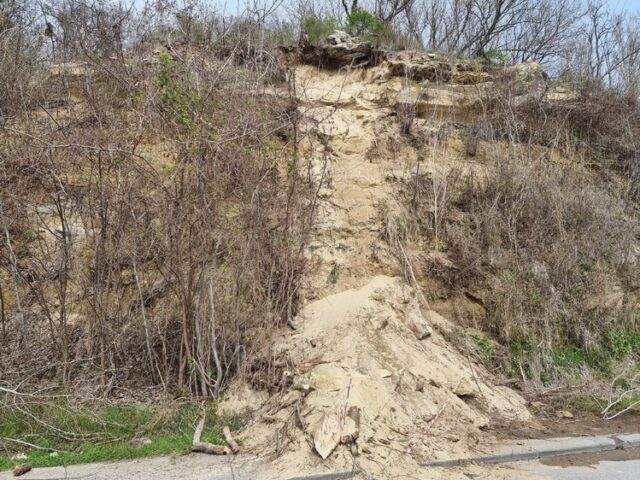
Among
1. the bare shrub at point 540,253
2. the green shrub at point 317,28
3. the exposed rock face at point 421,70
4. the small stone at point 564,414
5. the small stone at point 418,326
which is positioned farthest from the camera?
the green shrub at point 317,28

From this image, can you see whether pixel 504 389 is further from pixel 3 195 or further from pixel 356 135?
pixel 3 195

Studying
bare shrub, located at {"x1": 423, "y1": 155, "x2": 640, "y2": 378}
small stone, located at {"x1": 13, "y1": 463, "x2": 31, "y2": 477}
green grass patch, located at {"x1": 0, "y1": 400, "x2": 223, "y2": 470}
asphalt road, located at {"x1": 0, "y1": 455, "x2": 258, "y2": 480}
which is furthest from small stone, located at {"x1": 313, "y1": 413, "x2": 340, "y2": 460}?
bare shrub, located at {"x1": 423, "y1": 155, "x2": 640, "y2": 378}

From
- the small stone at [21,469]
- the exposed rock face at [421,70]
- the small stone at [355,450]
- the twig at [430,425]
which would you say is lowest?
the small stone at [21,469]

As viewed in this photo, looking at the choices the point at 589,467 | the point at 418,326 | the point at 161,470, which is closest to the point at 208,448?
the point at 161,470

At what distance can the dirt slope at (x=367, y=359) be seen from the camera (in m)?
5.42

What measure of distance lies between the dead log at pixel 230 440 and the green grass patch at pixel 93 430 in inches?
3.7

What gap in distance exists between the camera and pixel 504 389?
7.32 metres

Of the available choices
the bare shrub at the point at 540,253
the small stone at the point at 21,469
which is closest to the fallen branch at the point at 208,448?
the small stone at the point at 21,469

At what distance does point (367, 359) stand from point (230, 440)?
5.98 ft

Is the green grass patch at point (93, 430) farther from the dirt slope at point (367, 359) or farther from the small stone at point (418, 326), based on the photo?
the small stone at point (418, 326)

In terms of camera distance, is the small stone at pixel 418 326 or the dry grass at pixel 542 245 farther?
the dry grass at pixel 542 245

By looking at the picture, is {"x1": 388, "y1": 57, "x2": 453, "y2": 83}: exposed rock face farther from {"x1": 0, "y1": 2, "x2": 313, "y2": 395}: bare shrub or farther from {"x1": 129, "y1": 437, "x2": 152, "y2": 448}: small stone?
{"x1": 129, "y1": 437, "x2": 152, "y2": 448}: small stone

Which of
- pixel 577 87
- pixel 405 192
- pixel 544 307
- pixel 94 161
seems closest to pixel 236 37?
pixel 94 161

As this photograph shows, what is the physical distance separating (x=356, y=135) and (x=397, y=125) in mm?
943
